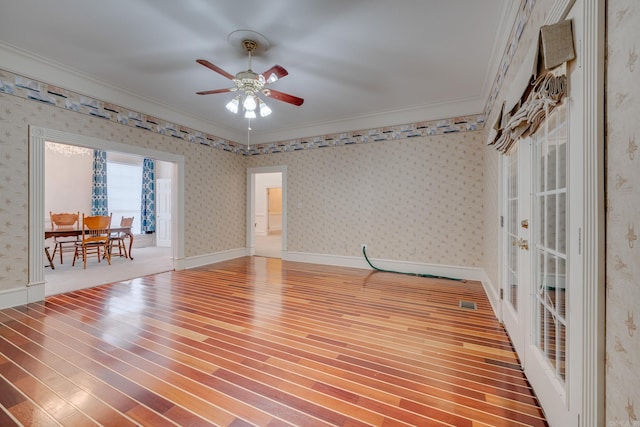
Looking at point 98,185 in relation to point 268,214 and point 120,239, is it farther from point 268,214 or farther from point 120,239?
point 268,214

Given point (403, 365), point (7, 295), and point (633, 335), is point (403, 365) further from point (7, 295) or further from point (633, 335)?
point (7, 295)

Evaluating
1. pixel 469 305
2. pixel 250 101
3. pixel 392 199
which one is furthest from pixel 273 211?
pixel 469 305

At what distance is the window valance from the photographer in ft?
3.70

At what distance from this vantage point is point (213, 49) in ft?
9.66

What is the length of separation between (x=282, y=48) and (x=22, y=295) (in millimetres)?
4094

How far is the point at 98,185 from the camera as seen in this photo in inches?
273

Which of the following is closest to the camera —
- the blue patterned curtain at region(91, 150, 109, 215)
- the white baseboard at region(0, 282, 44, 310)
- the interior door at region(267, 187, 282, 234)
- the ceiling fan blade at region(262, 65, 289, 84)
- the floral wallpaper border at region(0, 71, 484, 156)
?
the ceiling fan blade at region(262, 65, 289, 84)

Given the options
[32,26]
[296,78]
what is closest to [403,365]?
[296,78]

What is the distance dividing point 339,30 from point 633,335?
2.89 metres

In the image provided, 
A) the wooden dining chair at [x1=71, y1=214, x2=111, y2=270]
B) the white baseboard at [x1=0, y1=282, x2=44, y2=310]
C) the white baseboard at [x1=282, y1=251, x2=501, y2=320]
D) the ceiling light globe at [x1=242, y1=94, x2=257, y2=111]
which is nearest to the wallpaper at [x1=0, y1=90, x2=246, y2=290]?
the white baseboard at [x1=0, y1=282, x2=44, y2=310]

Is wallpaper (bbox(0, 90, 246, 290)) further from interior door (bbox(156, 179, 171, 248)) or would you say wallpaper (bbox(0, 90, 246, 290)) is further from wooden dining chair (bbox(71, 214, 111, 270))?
interior door (bbox(156, 179, 171, 248))

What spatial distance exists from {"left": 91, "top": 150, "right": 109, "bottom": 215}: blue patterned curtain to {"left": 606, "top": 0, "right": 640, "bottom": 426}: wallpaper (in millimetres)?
8961

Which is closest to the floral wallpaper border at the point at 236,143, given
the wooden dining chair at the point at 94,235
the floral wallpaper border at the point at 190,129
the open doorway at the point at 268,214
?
the floral wallpaper border at the point at 190,129

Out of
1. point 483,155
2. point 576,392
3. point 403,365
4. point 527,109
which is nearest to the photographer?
point 576,392
